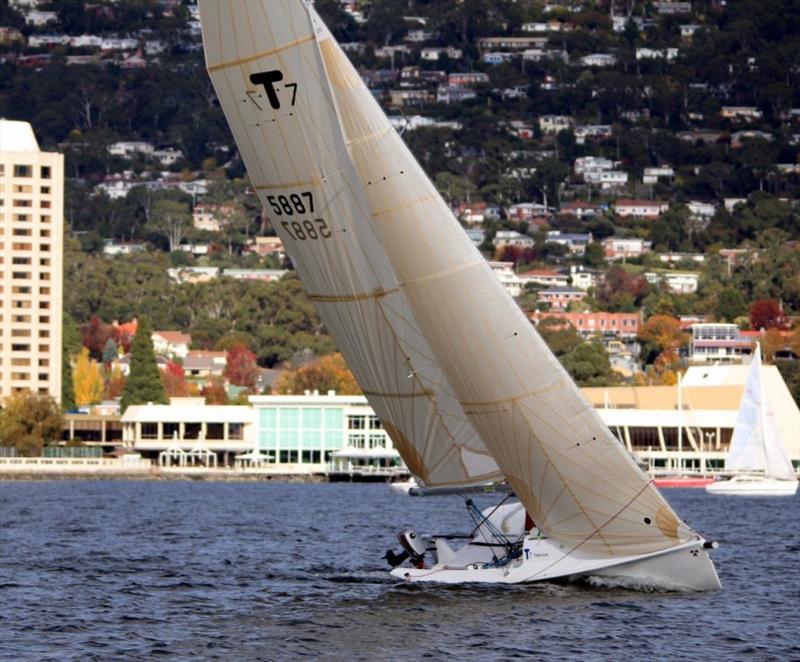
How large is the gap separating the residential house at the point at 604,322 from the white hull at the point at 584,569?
156 meters

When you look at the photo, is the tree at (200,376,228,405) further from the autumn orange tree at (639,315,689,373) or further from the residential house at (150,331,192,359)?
the autumn orange tree at (639,315,689,373)

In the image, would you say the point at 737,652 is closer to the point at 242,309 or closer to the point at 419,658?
the point at 419,658

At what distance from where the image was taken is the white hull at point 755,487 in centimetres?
8875

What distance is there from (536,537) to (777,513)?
3991cm

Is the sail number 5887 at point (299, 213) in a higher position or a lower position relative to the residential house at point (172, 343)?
lower

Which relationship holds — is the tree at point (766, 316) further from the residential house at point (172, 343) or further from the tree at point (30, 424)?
the tree at point (30, 424)

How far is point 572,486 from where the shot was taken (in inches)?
1266

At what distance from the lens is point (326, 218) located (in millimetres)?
32500

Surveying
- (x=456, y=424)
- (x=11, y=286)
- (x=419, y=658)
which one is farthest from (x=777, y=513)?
(x=11, y=286)

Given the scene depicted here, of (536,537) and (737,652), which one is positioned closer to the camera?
(737,652)

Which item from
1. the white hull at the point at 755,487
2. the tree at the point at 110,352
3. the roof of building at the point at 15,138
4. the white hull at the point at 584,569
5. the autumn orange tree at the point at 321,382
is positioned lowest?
the white hull at the point at 755,487

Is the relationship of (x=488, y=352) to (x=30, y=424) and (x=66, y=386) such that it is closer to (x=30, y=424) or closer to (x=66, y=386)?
(x=30, y=424)

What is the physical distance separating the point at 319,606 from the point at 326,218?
5.59 metres

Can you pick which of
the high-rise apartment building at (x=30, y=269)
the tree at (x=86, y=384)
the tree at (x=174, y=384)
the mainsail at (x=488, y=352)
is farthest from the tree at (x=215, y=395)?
the mainsail at (x=488, y=352)
